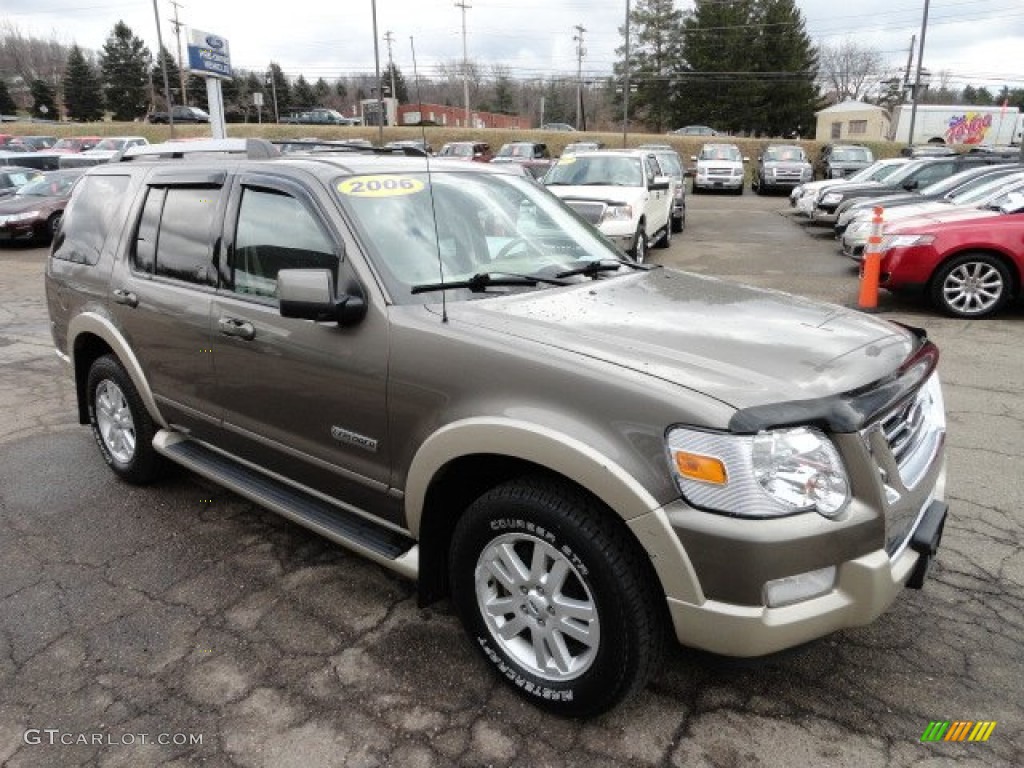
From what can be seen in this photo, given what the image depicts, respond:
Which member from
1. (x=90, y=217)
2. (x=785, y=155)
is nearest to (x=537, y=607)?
(x=90, y=217)

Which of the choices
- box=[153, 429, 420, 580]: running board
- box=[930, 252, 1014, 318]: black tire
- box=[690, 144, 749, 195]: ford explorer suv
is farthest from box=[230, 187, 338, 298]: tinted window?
box=[690, 144, 749, 195]: ford explorer suv

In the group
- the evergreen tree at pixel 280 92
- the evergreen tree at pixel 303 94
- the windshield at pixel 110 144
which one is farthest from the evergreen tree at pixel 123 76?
the windshield at pixel 110 144

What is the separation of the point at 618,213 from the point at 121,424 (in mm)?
7805

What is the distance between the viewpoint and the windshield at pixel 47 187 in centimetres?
1627

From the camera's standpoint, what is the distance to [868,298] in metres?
8.77

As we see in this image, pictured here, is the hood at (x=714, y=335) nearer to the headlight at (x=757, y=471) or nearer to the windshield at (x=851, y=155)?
the headlight at (x=757, y=471)

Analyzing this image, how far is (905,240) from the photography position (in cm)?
836

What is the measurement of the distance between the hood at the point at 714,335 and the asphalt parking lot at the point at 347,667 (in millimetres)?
855

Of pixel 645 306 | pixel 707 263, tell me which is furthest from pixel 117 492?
pixel 707 263

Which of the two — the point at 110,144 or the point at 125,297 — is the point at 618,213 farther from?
the point at 110,144

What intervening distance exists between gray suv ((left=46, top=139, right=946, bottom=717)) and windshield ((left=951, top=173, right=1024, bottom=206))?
26.2 ft

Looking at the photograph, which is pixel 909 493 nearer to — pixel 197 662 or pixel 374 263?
pixel 374 263

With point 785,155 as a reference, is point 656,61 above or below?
above

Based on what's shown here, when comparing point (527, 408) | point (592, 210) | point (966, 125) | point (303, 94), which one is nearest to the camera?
point (527, 408)
